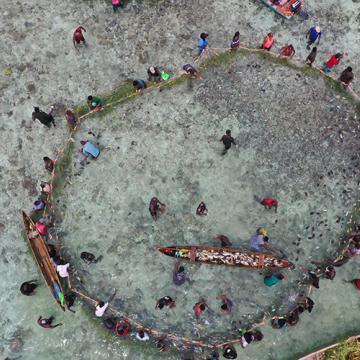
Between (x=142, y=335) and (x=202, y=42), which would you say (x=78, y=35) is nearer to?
(x=202, y=42)

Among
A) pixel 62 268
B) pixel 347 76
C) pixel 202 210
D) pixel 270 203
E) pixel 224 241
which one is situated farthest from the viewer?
pixel 202 210

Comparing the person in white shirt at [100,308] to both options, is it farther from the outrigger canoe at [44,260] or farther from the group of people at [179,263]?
the outrigger canoe at [44,260]


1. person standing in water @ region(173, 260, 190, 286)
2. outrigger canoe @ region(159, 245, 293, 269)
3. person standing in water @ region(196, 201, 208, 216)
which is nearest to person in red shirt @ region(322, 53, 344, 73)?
person standing in water @ region(196, 201, 208, 216)

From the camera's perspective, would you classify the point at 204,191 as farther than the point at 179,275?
Yes

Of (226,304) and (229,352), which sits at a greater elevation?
(226,304)

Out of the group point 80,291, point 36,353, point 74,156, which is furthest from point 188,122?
point 36,353

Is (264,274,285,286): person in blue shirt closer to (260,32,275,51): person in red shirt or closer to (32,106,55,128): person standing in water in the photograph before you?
(260,32,275,51): person in red shirt

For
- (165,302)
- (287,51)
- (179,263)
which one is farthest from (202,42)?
(165,302)
